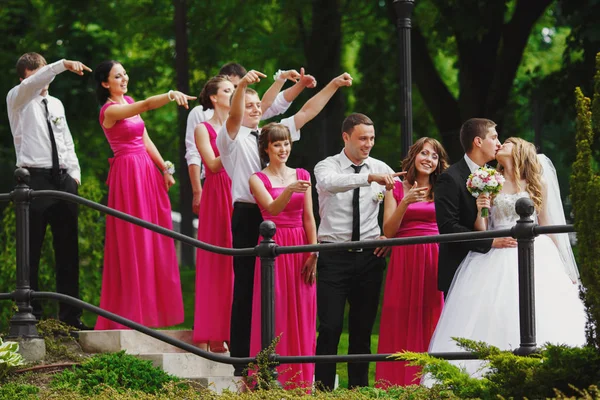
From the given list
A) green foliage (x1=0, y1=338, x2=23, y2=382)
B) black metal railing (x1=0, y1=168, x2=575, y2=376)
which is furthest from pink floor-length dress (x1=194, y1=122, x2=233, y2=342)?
green foliage (x1=0, y1=338, x2=23, y2=382)

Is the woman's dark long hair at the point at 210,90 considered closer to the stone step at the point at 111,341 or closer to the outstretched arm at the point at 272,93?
the outstretched arm at the point at 272,93

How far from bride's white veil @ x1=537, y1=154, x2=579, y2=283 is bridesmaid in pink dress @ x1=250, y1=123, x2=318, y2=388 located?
166 cm

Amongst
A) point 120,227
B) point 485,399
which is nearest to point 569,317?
point 485,399

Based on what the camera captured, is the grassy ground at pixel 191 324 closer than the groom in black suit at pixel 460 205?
No

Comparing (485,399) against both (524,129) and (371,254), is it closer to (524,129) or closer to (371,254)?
(371,254)

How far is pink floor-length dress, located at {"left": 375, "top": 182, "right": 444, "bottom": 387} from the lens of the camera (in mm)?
8367

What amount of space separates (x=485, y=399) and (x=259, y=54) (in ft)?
50.8

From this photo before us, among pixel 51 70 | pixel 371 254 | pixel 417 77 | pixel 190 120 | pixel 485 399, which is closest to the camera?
pixel 485 399

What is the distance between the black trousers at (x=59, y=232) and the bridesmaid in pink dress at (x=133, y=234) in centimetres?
27

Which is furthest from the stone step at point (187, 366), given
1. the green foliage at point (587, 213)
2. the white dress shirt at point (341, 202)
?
the green foliage at point (587, 213)

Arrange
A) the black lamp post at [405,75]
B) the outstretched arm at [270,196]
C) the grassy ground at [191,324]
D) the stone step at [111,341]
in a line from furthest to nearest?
the grassy ground at [191,324] < the black lamp post at [405,75] < the stone step at [111,341] < the outstretched arm at [270,196]

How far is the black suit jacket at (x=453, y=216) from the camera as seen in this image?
7859mm

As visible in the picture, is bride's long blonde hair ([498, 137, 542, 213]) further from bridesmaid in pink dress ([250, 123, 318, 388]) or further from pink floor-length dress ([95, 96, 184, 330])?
pink floor-length dress ([95, 96, 184, 330])

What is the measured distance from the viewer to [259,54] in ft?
66.8
